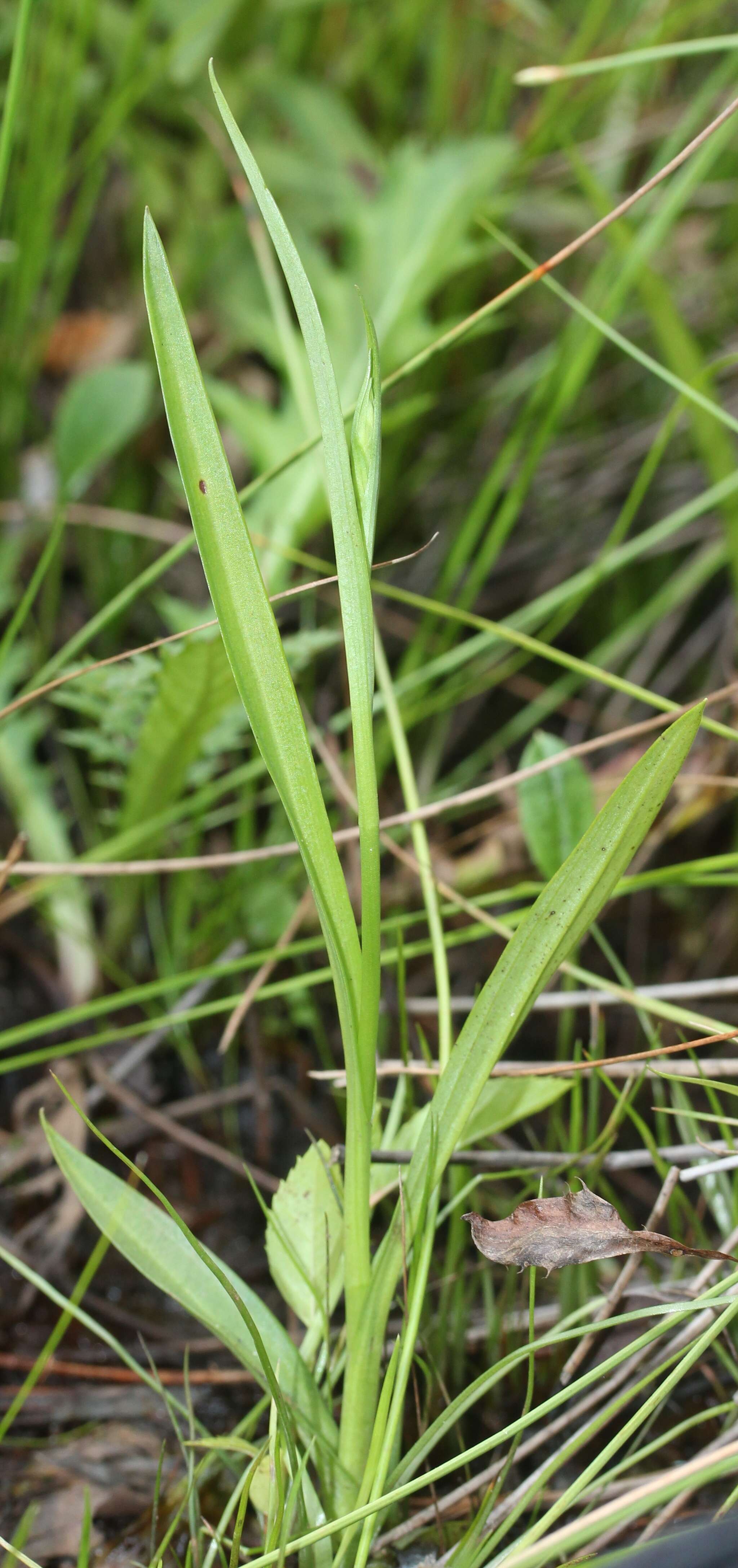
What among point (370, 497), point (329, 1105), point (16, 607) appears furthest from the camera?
point (16, 607)

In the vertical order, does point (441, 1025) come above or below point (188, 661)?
below

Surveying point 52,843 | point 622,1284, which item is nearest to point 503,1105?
point 622,1284

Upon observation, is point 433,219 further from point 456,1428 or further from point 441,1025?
point 456,1428

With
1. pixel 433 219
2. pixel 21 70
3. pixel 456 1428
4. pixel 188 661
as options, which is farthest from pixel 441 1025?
pixel 433 219

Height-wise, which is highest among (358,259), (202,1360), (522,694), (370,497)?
(358,259)

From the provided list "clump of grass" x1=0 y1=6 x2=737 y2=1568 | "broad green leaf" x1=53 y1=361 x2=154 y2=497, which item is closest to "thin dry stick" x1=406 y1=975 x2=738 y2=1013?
"clump of grass" x1=0 y1=6 x2=737 y2=1568

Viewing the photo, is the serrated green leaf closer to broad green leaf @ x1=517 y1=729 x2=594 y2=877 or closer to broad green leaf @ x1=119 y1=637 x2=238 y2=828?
broad green leaf @ x1=119 y1=637 x2=238 y2=828

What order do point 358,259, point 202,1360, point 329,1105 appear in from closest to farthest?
point 202,1360, point 329,1105, point 358,259

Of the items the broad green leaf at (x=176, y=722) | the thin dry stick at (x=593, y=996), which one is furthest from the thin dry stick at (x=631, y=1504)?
the broad green leaf at (x=176, y=722)
